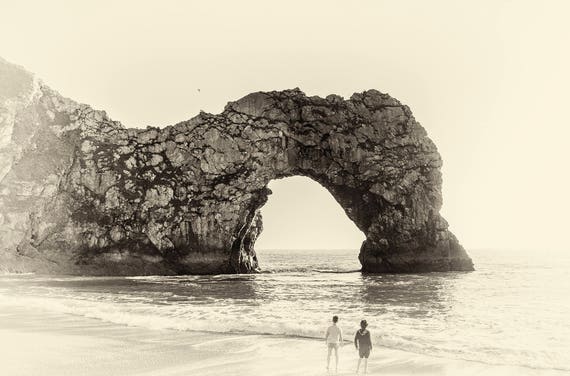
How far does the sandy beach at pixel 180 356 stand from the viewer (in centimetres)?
1361

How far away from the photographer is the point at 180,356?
15.1m

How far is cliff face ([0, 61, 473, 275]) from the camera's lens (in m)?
53.0

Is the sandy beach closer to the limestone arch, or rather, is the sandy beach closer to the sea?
the sea

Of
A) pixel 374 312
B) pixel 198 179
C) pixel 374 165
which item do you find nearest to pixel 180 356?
pixel 374 312

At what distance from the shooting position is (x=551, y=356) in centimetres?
1600

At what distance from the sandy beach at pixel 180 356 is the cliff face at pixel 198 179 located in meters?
35.5

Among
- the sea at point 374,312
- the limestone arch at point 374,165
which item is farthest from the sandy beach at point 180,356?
the limestone arch at point 374,165

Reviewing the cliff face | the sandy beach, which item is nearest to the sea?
the sandy beach

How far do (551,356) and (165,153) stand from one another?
48.7 meters

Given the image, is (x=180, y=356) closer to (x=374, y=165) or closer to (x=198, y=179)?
(x=198, y=179)

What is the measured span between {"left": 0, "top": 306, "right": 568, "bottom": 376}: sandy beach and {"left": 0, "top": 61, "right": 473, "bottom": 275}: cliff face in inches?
1399

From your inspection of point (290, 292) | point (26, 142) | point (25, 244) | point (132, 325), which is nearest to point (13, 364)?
point (132, 325)

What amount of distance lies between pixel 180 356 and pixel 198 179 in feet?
142

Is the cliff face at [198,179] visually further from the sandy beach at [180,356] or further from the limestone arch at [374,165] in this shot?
the sandy beach at [180,356]
